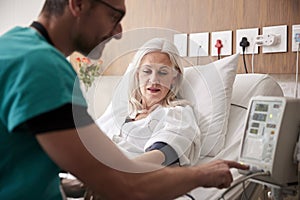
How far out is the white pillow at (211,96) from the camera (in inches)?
63.4

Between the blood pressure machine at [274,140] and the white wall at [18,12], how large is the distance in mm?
2153

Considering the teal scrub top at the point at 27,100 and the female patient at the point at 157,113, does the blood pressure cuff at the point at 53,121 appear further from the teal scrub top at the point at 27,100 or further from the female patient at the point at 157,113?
the female patient at the point at 157,113

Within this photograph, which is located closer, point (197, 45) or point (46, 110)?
point (46, 110)

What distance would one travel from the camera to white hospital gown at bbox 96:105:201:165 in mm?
1507

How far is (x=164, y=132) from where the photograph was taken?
1.54 m

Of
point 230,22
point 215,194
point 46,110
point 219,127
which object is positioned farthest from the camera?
point 230,22

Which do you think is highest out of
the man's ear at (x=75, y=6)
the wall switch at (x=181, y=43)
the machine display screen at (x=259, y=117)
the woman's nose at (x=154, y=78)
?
the man's ear at (x=75, y=6)

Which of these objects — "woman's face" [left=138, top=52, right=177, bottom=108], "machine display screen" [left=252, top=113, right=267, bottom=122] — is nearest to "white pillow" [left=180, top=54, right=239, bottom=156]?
"woman's face" [left=138, top=52, right=177, bottom=108]

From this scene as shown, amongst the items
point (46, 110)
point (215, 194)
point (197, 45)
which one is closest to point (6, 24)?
point (197, 45)

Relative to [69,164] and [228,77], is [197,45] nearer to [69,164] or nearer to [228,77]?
[228,77]

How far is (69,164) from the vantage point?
0.78 metres

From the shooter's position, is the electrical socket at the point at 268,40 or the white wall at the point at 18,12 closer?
the electrical socket at the point at 268,40

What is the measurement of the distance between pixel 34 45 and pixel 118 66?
1285mm

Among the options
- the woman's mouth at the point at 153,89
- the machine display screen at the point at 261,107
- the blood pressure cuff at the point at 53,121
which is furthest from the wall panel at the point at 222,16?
the blood pressure cuff at the point at 53,121
